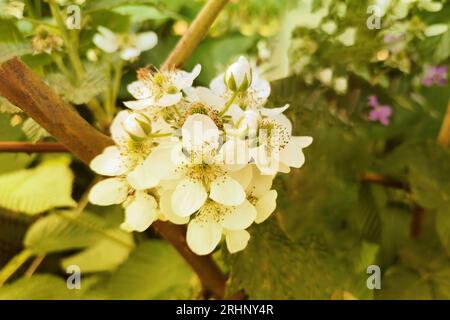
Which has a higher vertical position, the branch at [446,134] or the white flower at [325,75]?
the white flower at [325,75]

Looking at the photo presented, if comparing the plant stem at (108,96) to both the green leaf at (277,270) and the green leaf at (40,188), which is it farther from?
the green leaf at (277,270)

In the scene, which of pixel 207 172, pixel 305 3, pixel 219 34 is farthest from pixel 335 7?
pixel 207 172

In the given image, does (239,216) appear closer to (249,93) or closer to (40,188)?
(249,93)

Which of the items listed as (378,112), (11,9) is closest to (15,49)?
(11,9)

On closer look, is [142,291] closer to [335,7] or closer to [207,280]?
[207,280]

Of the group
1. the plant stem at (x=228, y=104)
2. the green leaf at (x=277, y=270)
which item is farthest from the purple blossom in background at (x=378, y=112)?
the plant stem at (x=228, y=104)
